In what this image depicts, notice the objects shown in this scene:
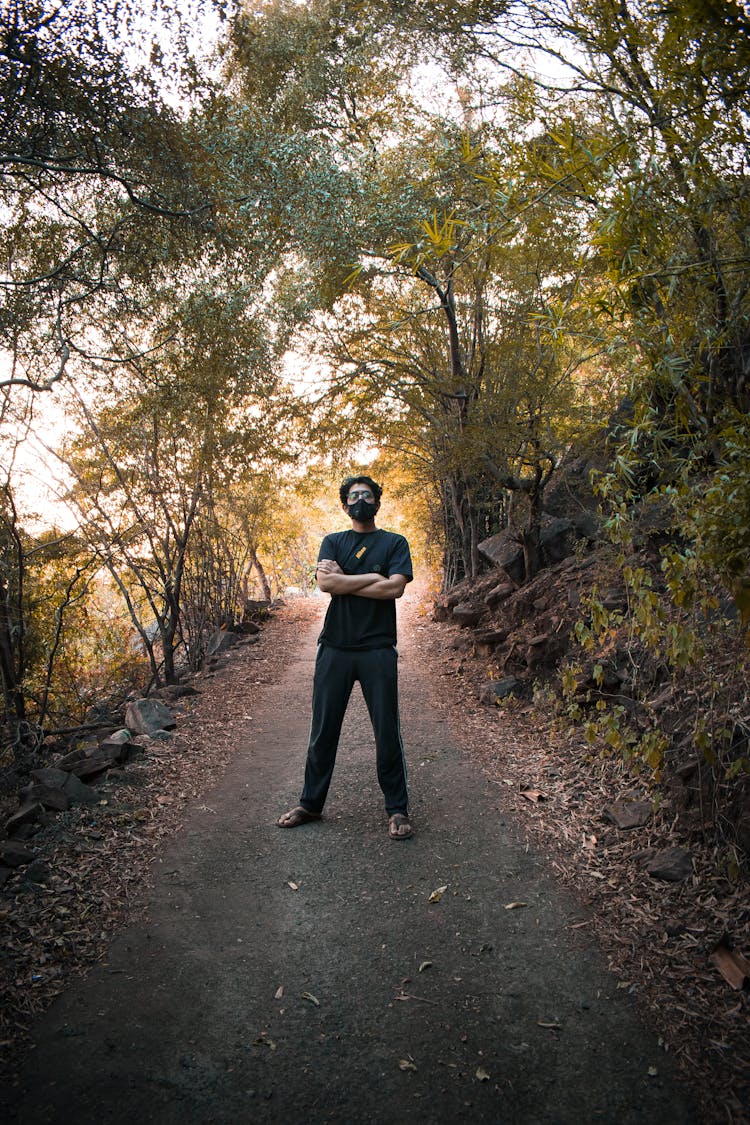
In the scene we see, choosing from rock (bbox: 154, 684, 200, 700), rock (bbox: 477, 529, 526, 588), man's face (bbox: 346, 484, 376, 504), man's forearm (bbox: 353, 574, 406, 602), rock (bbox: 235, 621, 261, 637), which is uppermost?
man's face (bbox: 346, 484, 376, 504)

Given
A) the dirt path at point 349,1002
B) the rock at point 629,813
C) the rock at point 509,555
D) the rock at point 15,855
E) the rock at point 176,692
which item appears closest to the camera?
the dirt path at point 349,1002

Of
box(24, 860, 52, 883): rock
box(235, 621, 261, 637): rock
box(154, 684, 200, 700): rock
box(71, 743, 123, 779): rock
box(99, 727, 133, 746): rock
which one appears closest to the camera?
box(24, 860, 52, 883): rock

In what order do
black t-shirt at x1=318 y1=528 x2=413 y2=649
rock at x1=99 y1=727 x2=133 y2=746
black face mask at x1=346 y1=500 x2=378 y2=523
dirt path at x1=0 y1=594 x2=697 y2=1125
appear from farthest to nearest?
rock at x1=99 y1=727 x2=133 y2=746, black face mask at x1=346 y1=500 x2=378 y2=523, black t-shirt at x1=318 y1=528 x2=413 y2=649, dirt path at x1=0 y1=594 x2=697 y2=1125

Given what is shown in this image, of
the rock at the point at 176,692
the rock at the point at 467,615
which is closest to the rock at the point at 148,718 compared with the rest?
the rock at the point at 176,692

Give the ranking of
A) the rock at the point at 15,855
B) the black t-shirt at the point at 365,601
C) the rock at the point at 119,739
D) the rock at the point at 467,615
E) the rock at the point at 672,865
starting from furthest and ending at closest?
1. the rock at the point at 467,615
2. the rock at the point at 119,739
3. the black t-shirt at the point at 365,601
4. the rock at the point at 15,855
5. the rock at the point at 672,865

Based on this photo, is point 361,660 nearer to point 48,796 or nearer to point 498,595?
point 48,796

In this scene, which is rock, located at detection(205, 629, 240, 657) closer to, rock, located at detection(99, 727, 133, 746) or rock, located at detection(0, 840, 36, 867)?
rock, located at detection(99, 727, 133, 746)

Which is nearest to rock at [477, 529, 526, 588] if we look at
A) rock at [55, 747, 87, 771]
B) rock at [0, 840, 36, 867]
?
rock at [55, 747, 87, 771]

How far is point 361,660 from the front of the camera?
3.70 metres

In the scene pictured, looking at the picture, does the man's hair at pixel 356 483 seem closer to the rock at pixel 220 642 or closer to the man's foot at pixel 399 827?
the man's foot at pixel 399 827

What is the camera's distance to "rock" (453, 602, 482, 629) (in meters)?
9.30

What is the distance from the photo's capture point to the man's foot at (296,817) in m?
3.77

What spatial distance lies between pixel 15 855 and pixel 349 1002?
192cm

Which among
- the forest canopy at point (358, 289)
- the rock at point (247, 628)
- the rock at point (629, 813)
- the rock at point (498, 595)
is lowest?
the rock at point (247, 628)
